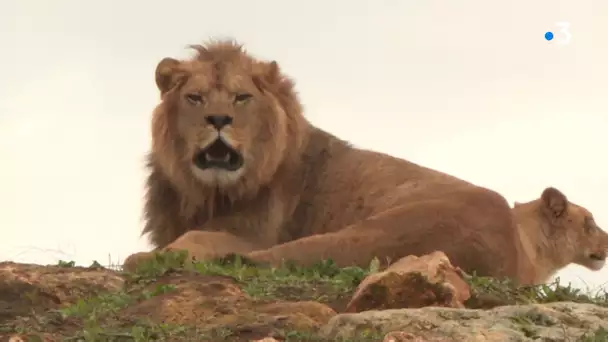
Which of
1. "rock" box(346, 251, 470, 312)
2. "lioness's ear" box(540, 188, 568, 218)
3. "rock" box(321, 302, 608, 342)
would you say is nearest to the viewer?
"rock" box(321, 302, 608, 342)

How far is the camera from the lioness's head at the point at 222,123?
789 cm

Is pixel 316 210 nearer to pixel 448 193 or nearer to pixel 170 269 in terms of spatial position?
pixel 448 193

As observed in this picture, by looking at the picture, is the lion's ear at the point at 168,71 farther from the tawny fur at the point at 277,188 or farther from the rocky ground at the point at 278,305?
the rocky ground at the point at 278,305

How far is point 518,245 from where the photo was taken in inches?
291

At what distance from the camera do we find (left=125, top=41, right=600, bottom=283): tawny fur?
723 cm

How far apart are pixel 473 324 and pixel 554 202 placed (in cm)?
793

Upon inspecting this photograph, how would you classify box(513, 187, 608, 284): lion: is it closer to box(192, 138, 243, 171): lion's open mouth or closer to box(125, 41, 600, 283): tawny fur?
box(125, 41, 600, 283): tawny fur

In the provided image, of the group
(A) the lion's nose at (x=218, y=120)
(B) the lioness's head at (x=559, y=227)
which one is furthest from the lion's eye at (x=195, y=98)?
(B) the lioness's head at (x=559, y=227)

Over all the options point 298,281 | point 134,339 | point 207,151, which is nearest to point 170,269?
point 298,281

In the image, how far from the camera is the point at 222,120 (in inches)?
306

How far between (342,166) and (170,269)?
2.56 meters

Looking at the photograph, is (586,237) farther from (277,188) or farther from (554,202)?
(277,188)

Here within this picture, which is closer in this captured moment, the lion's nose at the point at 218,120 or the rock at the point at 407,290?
the rock at the point at 407,290

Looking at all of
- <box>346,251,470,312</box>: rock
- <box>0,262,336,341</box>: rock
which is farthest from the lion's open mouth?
<box>346,251,470,312</box>: rock
